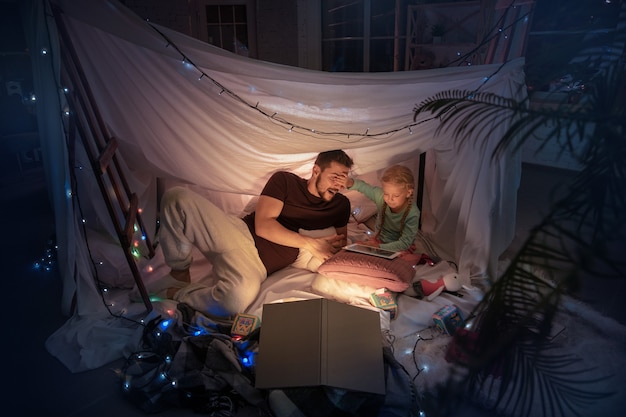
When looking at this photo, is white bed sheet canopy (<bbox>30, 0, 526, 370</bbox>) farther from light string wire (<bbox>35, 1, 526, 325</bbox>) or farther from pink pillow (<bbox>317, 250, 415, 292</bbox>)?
pink pillow (<bbox>317, 250, 415, 292</bbox>)

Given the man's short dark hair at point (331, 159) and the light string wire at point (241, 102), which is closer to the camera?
the light string wire at point (241, 102)

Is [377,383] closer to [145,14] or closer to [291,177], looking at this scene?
[291,177]

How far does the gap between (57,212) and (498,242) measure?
7.27 feet

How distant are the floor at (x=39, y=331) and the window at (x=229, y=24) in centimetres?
306

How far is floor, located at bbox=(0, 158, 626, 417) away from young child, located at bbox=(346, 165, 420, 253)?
37.5 inches

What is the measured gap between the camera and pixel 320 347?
1.71m

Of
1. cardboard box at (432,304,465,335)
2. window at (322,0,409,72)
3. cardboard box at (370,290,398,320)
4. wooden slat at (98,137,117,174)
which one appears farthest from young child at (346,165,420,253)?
window at (322,0,409,72)

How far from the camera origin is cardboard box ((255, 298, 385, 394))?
1635 millimetres

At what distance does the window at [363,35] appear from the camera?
580 cm

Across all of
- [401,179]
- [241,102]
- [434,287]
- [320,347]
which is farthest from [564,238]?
[241,102]

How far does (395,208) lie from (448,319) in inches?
30.5

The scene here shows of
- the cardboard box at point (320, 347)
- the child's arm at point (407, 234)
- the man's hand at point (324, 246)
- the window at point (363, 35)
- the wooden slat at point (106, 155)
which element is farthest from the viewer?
the window at point (363, 35)

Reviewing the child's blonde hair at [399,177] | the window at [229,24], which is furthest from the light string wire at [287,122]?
the window at [229,24]

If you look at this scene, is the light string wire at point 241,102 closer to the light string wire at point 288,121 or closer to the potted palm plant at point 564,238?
the light string wire at point 288,121
